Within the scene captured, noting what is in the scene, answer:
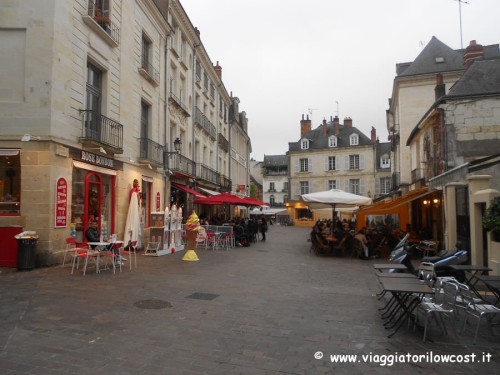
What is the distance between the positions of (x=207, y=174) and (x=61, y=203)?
15939mm

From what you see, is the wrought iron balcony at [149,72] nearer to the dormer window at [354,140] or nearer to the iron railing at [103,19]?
the iron railing at [103,19]

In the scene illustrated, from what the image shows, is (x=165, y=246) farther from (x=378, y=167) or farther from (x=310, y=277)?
(x=378, y=167)

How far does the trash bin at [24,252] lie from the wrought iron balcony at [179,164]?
906 cm

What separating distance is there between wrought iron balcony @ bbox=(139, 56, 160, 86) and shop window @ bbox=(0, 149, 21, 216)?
21.8 feet

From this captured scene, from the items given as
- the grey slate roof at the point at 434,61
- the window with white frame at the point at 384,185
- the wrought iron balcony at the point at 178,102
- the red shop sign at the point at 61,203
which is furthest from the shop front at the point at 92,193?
the window with white frame at the point at 384,185

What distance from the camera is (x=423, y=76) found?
23.3 m

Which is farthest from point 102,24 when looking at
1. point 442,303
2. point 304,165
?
point 304,165

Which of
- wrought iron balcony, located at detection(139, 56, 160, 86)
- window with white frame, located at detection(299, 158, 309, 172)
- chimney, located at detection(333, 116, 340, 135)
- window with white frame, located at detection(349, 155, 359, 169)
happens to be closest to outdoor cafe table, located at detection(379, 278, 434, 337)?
wrought iron balcony, located at detection(139, 56, 160, 86)

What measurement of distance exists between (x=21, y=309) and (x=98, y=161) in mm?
6751

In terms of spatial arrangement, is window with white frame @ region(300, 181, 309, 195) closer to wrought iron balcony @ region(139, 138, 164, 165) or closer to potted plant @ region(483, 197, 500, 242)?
wrought iron balcony @ region(139, 138, 164, 165)

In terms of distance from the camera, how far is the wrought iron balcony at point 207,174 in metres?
23.6

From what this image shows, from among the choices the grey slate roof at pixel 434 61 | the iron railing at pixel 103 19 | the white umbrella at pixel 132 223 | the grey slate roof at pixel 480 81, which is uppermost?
the grey slate roof at pixel 434 61

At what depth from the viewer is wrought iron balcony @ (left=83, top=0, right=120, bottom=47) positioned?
1090cm

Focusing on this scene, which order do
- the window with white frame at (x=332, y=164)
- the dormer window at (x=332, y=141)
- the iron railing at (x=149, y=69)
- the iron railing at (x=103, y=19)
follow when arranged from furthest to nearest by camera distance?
the dormer window at (x=332, y=141), the window with white frame at (x=332, y=164), the iron railing at (x=149, y=69), the iron railing at (x=103, y=19)
